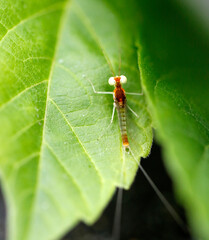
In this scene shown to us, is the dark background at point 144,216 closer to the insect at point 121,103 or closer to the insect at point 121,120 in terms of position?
the insect at point 121,120

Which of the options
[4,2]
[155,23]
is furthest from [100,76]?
[4,2]

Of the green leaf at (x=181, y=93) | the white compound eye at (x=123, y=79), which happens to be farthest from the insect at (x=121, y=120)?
the green leaf at (x=181, y=93)

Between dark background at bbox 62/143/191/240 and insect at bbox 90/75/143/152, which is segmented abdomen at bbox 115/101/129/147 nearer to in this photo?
insect at bbox 90/75/143/152

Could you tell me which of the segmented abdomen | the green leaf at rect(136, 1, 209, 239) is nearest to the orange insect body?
A: the segmented abdomen

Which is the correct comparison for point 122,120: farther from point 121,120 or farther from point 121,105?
point 121,105

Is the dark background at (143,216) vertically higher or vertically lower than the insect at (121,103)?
lower

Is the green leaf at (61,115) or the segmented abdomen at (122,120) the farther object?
→ the segmented abdomen at (122,120)
